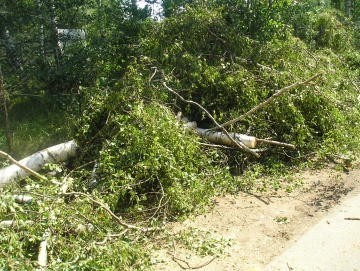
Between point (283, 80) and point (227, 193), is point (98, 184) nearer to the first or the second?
point (227, 193)

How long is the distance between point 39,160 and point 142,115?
1.44 m

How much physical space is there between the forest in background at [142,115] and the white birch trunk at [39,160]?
0.50ft

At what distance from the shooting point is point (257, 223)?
4305mm

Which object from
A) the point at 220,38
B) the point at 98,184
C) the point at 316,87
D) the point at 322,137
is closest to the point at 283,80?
the point at 316,87

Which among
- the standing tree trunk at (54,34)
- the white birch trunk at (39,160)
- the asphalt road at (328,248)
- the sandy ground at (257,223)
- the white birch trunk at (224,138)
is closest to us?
the asphalt road at (328,248)

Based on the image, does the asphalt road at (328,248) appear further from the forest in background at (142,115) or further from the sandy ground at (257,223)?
the forest in background at (142,115)

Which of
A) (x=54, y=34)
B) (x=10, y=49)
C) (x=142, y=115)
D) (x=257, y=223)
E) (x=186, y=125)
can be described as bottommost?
(x=257, y=223)

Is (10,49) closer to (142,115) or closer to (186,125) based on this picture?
(142,115)

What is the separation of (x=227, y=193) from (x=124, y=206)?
4.46 feet

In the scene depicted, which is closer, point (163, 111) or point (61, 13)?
point (163, 111)

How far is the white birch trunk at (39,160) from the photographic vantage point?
461 cm

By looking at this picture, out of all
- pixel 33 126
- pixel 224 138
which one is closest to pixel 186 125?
pixel 224 138

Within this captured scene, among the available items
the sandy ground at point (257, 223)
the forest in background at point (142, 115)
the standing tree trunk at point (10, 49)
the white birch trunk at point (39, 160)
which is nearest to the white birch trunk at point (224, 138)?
the forest in background at point (142, 115)

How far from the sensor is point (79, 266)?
3102mm
